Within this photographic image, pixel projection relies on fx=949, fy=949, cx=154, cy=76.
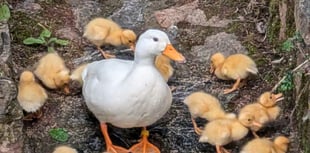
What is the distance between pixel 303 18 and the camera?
3912 millimetres

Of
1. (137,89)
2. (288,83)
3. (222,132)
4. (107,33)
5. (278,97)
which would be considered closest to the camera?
(137,89)

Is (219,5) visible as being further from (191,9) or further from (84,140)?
(84,140)

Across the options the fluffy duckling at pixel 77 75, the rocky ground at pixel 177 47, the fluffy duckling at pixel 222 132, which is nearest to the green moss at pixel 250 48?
the rocky ground at pixel 177 47

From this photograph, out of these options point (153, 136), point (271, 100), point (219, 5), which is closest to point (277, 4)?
point (219, 5)

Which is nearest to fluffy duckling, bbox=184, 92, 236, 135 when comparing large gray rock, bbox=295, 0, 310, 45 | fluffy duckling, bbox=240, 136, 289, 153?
fluffy duckling, bbox=240, 136, 289, 153

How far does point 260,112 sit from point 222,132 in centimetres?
25

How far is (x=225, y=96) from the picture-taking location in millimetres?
4305

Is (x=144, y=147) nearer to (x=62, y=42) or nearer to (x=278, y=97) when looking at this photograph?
(x=278, y=97)

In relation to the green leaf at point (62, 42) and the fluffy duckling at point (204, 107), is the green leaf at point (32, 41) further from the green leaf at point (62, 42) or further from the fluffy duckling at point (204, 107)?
the fluffy duckling at point (204, 107)

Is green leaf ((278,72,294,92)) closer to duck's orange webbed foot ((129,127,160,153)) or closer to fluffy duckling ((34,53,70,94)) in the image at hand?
duck's orange webbed foot ((129,127,160,153))

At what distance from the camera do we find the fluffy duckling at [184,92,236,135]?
4023mm

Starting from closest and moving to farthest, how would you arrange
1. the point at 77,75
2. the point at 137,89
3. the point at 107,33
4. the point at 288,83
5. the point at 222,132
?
the point at 137,89 → the point at 222,132 → the point at 288,83 → the point at 77,75 → the point at 107,33

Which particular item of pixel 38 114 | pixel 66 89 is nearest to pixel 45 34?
pixel 66 89

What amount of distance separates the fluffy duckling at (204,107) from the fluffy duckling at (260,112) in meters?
0.07
